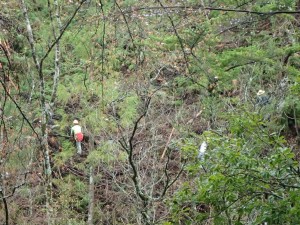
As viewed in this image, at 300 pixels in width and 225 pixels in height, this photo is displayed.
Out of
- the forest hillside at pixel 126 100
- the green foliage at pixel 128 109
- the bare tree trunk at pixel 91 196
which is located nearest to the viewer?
the forest hillside at pixel 126 100

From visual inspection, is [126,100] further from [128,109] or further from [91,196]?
[91,196]

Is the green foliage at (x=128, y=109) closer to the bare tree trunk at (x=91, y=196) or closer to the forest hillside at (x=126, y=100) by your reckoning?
the forest hillside at (x=126, y=100)

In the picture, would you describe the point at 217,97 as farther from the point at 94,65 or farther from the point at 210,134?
the point at 210,134

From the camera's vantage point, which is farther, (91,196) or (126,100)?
(91,196)

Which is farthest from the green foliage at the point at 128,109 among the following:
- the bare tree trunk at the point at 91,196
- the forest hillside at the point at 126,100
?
the bare tree trunk at the point at 91,196

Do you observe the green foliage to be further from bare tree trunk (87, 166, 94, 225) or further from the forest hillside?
bare tree trunk (87, 166, 94, 225)

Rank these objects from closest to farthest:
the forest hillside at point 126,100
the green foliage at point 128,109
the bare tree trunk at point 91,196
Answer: the forest hillside at point 126,100 → the green foliage at point 128,109 → the bare tree trunk at point 91,196

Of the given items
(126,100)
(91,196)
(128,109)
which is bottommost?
(91,196)

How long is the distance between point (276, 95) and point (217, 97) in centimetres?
161

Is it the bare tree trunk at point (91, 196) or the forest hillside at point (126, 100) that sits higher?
the forest hillside at point (126, 100)

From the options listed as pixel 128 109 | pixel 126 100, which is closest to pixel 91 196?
pixel 128 109

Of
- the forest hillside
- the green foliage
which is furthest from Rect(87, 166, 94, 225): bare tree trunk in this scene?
the green foliage

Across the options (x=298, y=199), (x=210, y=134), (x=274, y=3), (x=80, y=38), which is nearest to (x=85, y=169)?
(x=80, y=38)

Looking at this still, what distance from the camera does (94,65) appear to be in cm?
1142
